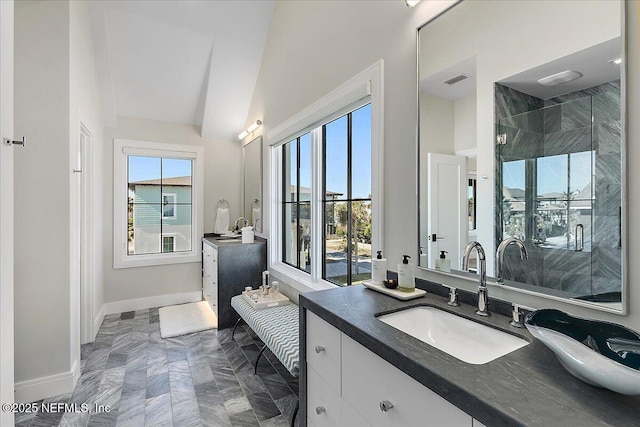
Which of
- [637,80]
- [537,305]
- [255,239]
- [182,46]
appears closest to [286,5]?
[182,46]

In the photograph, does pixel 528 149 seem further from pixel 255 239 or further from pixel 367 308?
pixel 255 239

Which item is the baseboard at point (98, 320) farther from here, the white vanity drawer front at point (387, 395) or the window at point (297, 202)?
the white vanity drawer front at point (387, 395)

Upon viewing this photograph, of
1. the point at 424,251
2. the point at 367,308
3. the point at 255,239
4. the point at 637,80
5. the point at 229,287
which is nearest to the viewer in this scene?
the point at 637,80

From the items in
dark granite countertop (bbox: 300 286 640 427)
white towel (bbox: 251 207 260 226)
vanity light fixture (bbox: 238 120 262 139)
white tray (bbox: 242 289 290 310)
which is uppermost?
vanity light fixture (bbox: 238 120 262 139)

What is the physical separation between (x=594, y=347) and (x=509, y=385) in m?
0.30

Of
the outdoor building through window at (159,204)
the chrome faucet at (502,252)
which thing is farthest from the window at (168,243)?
the chrome faucet at (502,252)

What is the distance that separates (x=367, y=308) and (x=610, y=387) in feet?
2.47

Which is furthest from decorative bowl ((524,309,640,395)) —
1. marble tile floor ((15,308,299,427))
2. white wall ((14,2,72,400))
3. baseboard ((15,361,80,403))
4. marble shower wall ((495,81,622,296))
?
baseboard ((15,361,80,403))

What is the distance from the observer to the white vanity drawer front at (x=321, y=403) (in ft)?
3.96

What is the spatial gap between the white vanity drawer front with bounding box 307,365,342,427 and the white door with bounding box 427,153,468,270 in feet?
2.46

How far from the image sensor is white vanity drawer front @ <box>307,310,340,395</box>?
3.94 feet

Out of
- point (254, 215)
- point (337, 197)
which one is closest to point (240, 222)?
point (254, 215)

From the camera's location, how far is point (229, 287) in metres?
3.32

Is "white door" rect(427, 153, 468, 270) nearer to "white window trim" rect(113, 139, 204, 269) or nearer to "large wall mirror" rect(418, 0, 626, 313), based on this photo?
"large wall mirror" rect(418, 0, 626, 313)
